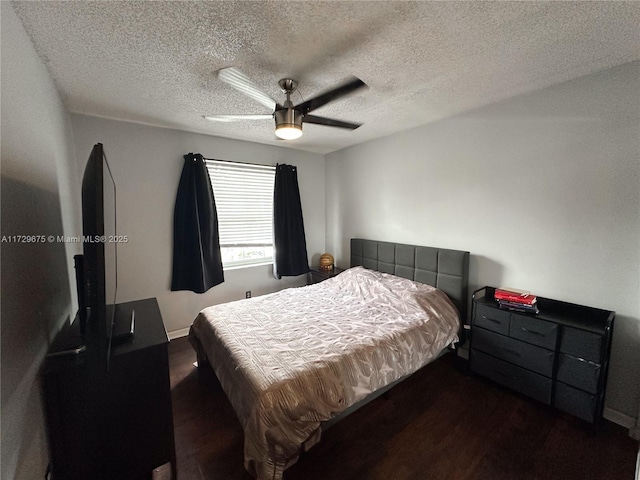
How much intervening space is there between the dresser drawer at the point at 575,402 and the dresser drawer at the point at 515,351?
0.12 m

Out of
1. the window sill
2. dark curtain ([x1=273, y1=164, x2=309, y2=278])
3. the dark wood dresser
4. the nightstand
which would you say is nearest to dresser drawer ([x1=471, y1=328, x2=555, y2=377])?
the dark wood dresser

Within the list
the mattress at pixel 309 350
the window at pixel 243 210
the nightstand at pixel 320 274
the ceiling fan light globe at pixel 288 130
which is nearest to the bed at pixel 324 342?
the mattress at pixel 309 350

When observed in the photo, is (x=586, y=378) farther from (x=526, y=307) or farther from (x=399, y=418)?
(x=399, y=418)

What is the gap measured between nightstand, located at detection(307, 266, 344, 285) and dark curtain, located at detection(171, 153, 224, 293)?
4.88ft

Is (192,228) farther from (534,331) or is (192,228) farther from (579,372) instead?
(579,372)

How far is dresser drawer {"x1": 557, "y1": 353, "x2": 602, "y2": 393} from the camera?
5.41 feet

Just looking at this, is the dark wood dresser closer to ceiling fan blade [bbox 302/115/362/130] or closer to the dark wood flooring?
the dark wood flooring

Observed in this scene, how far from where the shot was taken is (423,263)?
281 centimetres

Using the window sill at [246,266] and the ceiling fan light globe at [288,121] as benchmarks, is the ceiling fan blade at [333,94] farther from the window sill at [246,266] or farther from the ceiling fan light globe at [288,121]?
the window sill at [246,266]

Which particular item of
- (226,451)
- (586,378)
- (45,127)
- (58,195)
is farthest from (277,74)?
(586,378)

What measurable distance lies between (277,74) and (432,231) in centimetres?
217

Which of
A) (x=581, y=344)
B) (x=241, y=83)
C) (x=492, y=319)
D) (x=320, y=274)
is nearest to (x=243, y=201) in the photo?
(x=320, y=274)

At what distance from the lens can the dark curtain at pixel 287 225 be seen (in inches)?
144

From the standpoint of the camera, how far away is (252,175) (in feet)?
11.6
